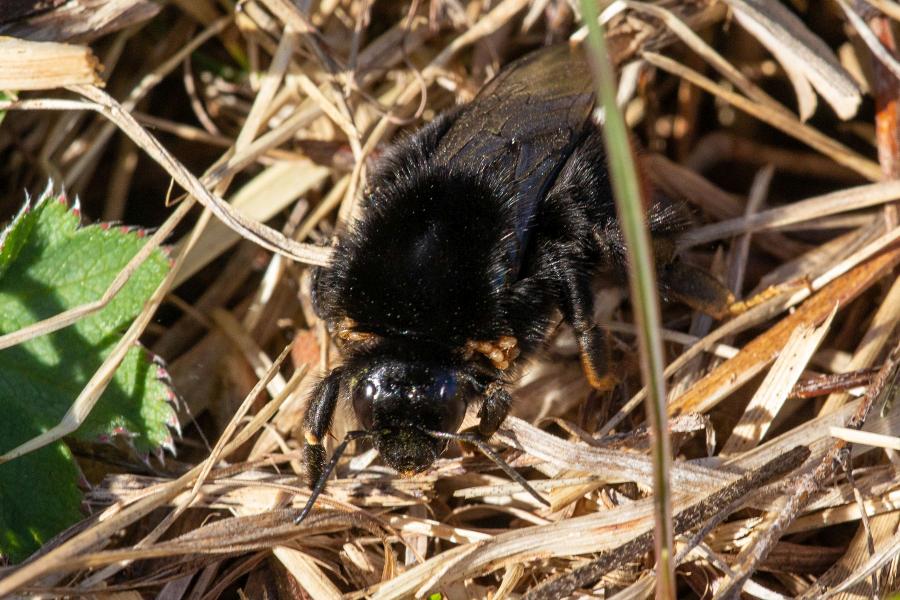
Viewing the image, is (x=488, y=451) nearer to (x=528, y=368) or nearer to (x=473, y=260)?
(x=528, y=368)

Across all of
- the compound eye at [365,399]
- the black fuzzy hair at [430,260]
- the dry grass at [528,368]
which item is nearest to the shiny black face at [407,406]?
the compound eye at [365,399]

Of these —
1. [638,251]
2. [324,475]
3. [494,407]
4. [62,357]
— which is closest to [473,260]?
[494,407]

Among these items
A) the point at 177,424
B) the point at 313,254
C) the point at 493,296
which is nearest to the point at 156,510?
the point at 177,424

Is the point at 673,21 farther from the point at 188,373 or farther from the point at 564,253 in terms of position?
the point at 188,373

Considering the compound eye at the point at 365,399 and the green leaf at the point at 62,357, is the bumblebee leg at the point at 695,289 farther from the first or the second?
the green leaf at the point at 62,357

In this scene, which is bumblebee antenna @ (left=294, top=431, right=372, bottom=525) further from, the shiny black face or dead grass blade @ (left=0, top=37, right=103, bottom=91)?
dead grass blade @ (left=0, top=37, right=103, bottom=91)

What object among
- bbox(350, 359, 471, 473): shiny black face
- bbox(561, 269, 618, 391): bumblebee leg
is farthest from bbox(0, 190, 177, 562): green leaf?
bbox(561, 269, 618, 391): bumblebee leg
